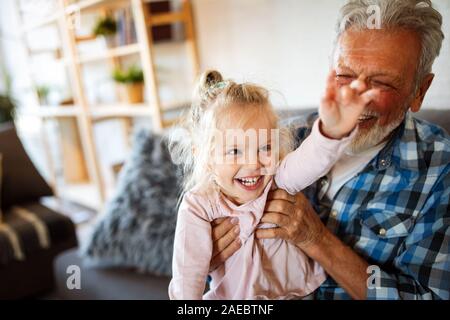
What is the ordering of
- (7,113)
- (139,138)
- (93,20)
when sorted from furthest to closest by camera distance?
(7,113) → (139,138) → (93,20)

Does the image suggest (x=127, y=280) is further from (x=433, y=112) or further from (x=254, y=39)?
(x=433, y=112)

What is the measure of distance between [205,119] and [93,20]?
0.46 metres

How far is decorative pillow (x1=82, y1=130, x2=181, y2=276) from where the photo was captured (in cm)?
119

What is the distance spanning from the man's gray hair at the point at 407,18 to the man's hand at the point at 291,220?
0.81 ft

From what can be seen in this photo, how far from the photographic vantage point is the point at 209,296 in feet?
1.76

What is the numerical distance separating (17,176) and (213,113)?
61.0 inches

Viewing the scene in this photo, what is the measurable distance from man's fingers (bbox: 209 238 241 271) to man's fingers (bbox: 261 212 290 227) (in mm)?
50

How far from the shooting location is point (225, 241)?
492mm

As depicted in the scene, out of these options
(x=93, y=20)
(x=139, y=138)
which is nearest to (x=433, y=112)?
(x=93, y=20)

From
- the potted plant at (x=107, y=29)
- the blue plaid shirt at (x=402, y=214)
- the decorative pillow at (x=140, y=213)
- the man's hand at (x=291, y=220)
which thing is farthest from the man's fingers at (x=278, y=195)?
the decorative pillow at (x=140, y=213)

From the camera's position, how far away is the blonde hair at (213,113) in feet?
1.46

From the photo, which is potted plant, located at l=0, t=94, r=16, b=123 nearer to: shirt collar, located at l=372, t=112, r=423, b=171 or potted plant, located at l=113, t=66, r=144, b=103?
potted plant, located at l=113, t=66, r=144, b=103
